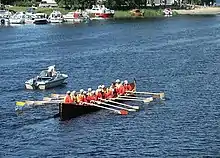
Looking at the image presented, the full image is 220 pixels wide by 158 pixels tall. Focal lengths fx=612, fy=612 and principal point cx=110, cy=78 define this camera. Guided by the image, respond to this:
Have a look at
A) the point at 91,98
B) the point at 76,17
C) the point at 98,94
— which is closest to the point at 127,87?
the point at 98,94

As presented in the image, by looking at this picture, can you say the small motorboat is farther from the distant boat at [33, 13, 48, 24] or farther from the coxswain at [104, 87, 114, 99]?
the distant boat at [33, 13, 48, 24]

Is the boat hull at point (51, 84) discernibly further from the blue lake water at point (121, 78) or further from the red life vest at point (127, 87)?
the red life vest at point (127, 87)

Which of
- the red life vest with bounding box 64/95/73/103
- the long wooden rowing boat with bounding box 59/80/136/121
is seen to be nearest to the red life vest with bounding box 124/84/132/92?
the long wooden rowing boat with bounding box 59/80/136/121

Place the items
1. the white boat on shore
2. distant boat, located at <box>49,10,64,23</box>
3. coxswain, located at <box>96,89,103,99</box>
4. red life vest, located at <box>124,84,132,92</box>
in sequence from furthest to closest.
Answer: distant boat, located at <box>49,10,64,23</box>
the white boat on shore
red life vest, located at <box>124,84,132,92</box>
coxswain, located at <box>96,89,103,99</box>

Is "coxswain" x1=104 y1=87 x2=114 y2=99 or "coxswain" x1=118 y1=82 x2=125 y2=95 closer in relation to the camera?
"coxswain" x1=104 y1=87 x2=114 y2=99

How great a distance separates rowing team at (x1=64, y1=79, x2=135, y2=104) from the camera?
190ft

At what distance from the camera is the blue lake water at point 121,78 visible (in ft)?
162

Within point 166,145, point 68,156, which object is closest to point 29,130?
A: point 68,156

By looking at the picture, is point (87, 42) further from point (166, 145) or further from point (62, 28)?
point (166, 145)

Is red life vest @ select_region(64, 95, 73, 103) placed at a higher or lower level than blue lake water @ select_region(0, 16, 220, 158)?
higher

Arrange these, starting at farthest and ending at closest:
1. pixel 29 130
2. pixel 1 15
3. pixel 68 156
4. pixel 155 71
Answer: pixel 1 15
pixel 155 71
pixel 29 130
pixel 68 156

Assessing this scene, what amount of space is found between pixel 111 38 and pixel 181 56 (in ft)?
121

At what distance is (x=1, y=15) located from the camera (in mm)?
184875

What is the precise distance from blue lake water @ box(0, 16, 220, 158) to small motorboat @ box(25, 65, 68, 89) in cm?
96
